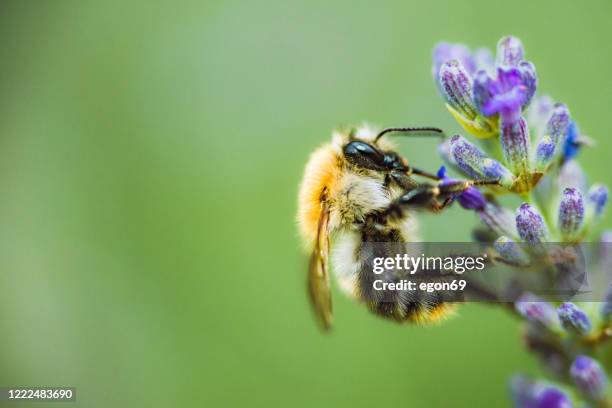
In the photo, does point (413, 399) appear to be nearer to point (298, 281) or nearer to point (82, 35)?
point (298, 281)

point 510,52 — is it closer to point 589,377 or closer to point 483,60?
point 483,60

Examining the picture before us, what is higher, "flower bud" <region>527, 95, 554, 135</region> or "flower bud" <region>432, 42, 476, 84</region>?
"flower bud" <region>432, 42, 476, 84</region>

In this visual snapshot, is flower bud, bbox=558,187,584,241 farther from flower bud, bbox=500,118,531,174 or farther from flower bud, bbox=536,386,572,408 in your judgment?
flower bud, bbox=536,386,572,408

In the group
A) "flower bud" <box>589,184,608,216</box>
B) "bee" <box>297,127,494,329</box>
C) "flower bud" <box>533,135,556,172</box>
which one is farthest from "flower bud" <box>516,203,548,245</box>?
"bee" <box>297,127,494,329</box>

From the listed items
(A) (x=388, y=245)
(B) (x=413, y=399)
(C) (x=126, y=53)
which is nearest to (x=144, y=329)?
(B) (x=413, y=399)

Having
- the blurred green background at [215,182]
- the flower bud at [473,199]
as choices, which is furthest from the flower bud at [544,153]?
the blurred green background at [215,182]

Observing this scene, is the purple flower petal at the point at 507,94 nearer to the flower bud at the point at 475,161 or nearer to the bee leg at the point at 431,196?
the flower bud at the point at 475,161
